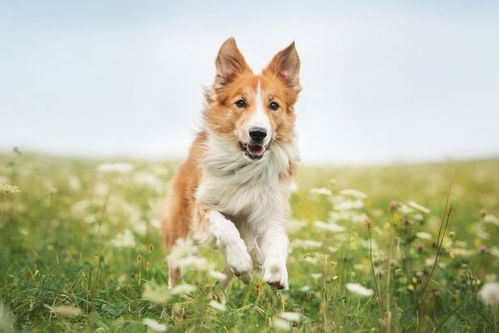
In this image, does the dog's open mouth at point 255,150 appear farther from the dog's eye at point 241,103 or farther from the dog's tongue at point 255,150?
the dog's eye at point 241,103

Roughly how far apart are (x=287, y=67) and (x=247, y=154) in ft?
3.64

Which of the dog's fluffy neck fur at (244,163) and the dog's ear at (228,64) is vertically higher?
the dog's ear at (228,64)

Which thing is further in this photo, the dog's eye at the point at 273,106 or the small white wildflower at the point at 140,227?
the small white wildflower at the point at 140,227

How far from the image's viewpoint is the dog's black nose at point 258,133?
4602 mm

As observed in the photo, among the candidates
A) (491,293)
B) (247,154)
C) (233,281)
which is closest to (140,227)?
(233,281)

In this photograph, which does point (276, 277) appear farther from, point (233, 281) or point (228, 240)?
point (233, 281)

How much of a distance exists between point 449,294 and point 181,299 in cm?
261

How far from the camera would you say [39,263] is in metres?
5.14

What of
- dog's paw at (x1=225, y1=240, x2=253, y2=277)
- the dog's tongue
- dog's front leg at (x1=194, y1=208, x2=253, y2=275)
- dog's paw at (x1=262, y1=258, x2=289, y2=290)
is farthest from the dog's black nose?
dog's paw at (x1=262, y1=258, x2=289, y2=290)

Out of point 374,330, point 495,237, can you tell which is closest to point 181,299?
point 374,330

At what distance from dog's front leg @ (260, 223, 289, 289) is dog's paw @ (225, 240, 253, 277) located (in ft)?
0.45

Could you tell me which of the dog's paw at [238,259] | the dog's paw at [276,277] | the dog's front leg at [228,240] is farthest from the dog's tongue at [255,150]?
the dog's paw at [276,277]

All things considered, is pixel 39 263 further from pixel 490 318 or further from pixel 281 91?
pixel 490 318

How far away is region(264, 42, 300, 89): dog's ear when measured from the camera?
17.5 feet
